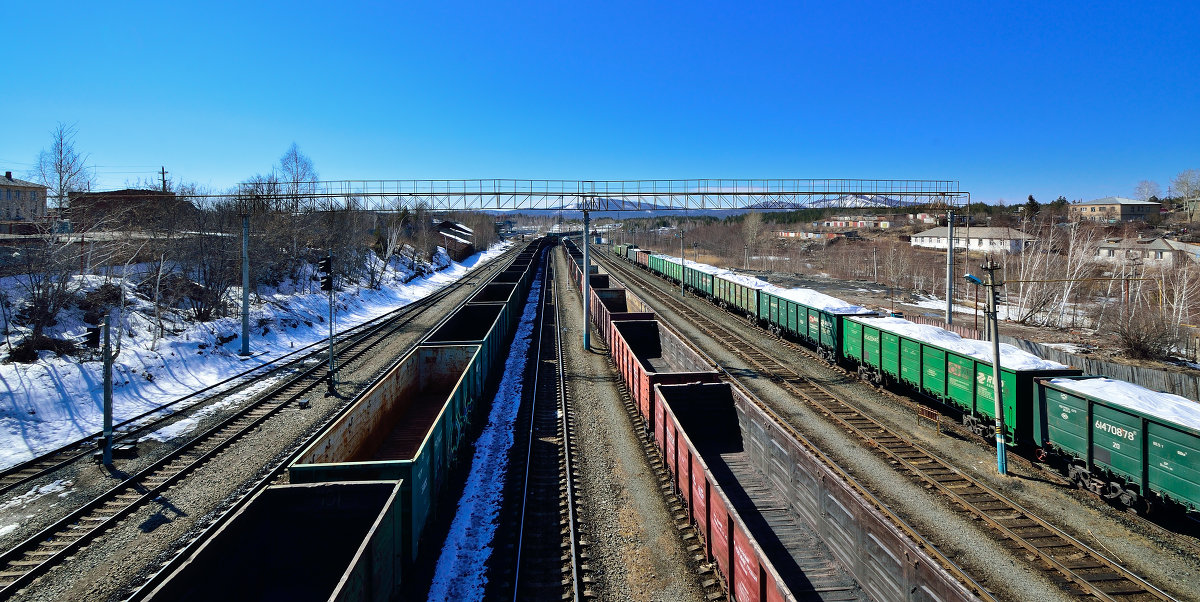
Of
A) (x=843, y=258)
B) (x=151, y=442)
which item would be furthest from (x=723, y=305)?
(x=843, y=258)

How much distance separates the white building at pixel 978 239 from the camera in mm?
66938

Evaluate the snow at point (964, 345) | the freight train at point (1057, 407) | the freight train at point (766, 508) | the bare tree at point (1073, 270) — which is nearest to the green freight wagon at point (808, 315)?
the freight train at point (1057, 407)

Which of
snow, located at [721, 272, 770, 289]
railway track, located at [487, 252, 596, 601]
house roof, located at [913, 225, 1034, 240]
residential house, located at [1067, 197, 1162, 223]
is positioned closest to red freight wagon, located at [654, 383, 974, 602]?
railway track, located at [487, 252, 596, 601]

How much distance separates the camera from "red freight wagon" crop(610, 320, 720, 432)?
51.8 ft

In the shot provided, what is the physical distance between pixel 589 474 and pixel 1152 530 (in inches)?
415

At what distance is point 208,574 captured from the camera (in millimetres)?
7430

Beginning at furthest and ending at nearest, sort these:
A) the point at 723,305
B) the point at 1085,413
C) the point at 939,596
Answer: the point at 723,305, the point at 1085,413, the point at 939,596

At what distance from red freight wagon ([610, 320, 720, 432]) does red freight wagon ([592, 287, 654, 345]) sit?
749mm

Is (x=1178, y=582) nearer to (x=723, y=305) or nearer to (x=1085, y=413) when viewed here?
(x=1085, y=413)

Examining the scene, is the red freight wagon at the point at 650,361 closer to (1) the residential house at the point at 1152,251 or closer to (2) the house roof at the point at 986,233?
(1) the residential house at the point at 1152,251

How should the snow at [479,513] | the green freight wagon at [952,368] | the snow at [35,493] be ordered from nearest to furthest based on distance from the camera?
the snow at [479,513] < the snow at [35,493] < the green freight wagon at [952,368]

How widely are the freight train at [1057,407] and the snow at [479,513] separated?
465 inches

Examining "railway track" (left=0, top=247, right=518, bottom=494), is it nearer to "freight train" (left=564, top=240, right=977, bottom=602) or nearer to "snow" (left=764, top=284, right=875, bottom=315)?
"freight train" (left=564, top=240, right=977, bottom=602)

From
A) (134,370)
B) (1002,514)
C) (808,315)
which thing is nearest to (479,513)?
(1002,514)
